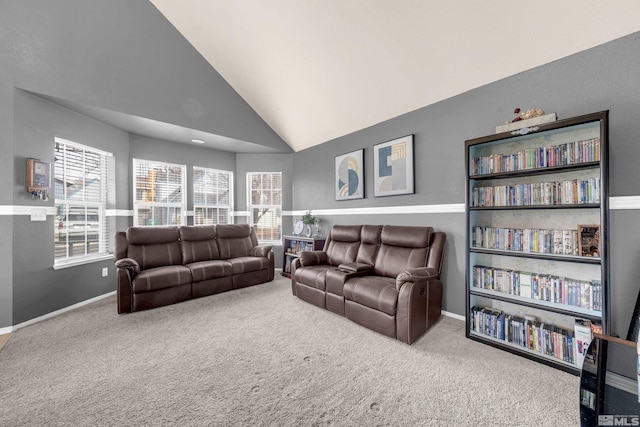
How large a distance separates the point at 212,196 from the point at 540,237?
5140mm

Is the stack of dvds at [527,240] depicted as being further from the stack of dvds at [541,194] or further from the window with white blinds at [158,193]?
the window with white blinds at [158,193]

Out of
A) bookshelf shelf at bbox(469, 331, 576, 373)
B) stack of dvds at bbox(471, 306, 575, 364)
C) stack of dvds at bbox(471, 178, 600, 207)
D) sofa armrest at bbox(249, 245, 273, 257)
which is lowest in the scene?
bookshelf shelf at bbox(469, 331, 576, 373)

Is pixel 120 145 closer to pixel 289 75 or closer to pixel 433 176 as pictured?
pixel 289 75

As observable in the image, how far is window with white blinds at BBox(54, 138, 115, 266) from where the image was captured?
3.43 metres

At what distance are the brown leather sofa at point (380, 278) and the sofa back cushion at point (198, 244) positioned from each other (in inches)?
62.9

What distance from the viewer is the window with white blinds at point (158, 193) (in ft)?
14.7

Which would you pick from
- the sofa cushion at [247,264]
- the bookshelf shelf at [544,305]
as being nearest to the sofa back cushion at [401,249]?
the bookshelf shelf at [544,305]

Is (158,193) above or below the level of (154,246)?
above

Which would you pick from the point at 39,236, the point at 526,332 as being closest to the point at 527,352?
the point at 526,332

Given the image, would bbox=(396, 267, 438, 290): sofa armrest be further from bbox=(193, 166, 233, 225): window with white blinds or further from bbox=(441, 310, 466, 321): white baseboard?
bbox=(193, 166, 233, 225): window with white blinds

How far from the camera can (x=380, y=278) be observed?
3.01 m

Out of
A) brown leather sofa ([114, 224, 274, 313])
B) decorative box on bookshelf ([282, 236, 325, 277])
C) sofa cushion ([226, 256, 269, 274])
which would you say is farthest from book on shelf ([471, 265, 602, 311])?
brown leather sofa ([114, 224, 274, 313])

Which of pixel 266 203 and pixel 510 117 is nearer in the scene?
pixel 510 117

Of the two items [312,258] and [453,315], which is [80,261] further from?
[453,315]
